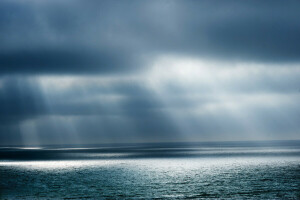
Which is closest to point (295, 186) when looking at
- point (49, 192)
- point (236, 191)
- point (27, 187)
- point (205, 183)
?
point (236, 191)

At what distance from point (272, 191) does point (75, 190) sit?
2956cm

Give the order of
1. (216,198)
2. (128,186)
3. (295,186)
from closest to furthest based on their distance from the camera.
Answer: (216,198)
(295,186)
(128,186)

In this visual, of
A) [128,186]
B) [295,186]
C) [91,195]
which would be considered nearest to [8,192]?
[91,195]

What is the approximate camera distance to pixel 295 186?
56594 millimetres

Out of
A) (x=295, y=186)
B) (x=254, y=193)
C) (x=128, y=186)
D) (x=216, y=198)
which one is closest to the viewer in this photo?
(x=216, y=198)

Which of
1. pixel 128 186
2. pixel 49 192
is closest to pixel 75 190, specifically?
pixel 49 192

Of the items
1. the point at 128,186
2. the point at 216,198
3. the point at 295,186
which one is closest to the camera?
the point at 216,198

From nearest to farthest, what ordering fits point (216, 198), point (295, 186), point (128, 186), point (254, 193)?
point (216, 198)
point (254, 193)
point (295, 186)
point (128, 186)

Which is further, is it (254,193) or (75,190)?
(75,190)

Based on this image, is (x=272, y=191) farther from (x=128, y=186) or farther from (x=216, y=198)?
(x=128, y=186)

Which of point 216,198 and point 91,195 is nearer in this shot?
point 216,198

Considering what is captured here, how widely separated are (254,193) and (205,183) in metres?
14.3

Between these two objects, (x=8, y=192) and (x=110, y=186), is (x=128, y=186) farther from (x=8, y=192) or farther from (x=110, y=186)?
(x=8, y=192)

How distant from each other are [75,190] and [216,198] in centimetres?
2273
